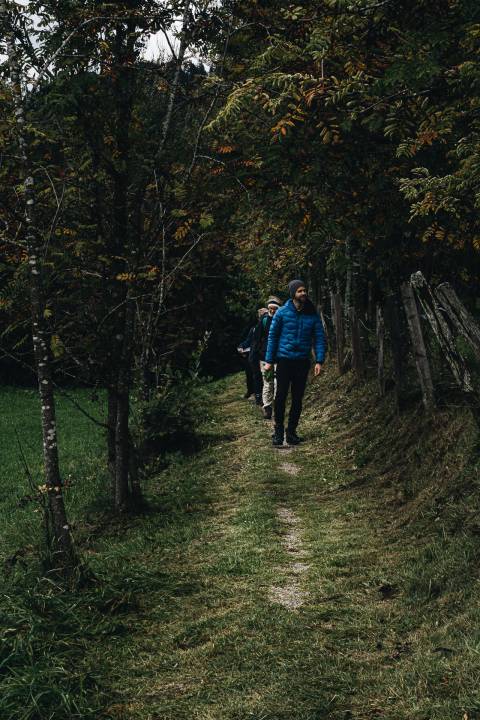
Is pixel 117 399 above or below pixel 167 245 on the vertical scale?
below

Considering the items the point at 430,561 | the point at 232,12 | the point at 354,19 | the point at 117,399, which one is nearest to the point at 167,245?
the point at 117,399

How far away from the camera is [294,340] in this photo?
1106 centimetres

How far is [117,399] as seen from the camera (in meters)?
8.97

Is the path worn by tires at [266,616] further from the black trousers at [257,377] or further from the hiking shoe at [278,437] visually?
the black trousers at [257,377]

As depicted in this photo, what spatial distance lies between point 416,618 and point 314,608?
2.36ft

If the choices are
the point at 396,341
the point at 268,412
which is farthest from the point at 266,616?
the point at 268,412

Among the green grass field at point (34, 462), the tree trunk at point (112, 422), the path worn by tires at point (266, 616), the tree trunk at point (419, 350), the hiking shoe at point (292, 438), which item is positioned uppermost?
the tree trunk at point (419, 350)

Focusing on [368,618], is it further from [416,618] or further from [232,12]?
[232,12]

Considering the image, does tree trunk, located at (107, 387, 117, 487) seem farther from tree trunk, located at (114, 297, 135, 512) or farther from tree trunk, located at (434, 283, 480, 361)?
tree trunk, located at (434, 283, 480, 361)

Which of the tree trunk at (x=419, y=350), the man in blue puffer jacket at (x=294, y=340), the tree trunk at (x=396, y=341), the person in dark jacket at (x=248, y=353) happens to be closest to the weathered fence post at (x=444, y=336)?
the tree trunk at (x=419, y=350)

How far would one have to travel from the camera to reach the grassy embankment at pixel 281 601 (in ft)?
14.1

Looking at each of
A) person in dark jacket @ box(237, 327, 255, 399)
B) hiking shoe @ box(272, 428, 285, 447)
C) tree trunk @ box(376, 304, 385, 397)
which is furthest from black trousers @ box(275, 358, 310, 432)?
person in dark jacket @ box(237, 327, 255, 399)

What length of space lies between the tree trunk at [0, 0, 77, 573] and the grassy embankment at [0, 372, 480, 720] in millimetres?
370

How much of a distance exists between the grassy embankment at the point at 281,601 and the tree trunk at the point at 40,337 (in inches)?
14.6
